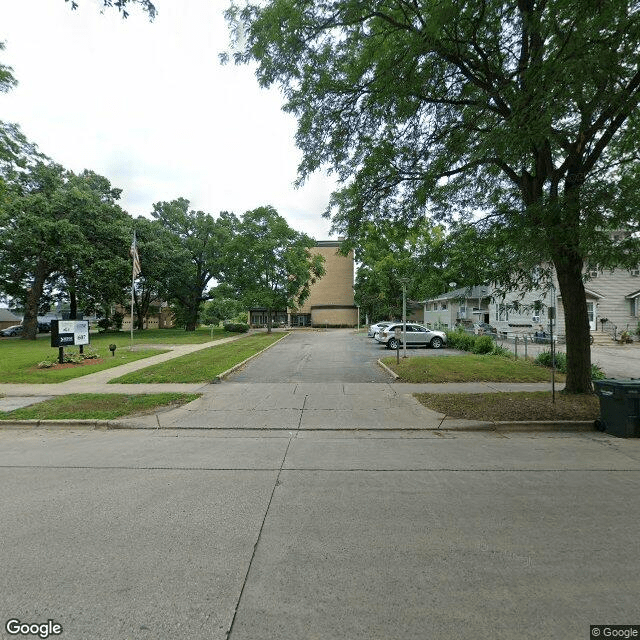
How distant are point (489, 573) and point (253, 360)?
48.9 ft

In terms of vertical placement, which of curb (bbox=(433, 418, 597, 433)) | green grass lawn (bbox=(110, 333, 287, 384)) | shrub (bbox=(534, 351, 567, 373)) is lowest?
curb (bbox=(433, 418, 597, 433))

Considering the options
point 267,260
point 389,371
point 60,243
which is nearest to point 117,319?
point 60,243

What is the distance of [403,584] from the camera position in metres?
2.63

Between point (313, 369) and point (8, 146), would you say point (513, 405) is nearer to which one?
point (313, 369)

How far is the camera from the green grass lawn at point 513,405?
7.33m

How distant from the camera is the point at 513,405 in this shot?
809 cm

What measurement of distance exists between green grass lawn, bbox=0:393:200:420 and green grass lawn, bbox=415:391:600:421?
19.8 ft

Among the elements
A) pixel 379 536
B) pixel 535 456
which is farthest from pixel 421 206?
pixel 379 536

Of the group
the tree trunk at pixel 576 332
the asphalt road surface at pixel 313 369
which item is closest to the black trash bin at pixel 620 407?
the tree trunk at pixel 576 332

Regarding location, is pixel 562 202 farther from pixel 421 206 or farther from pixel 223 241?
pixel 223 241

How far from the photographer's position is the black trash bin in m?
6.30

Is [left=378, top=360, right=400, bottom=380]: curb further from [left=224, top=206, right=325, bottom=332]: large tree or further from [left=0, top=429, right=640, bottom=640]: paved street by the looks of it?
[left=224, top=206, right=325, bottom=332]: large tree

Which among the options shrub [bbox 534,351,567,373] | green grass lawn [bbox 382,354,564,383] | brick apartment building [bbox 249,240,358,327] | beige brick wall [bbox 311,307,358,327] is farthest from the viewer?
brick apartment building [bbox 249,240,358,327]
